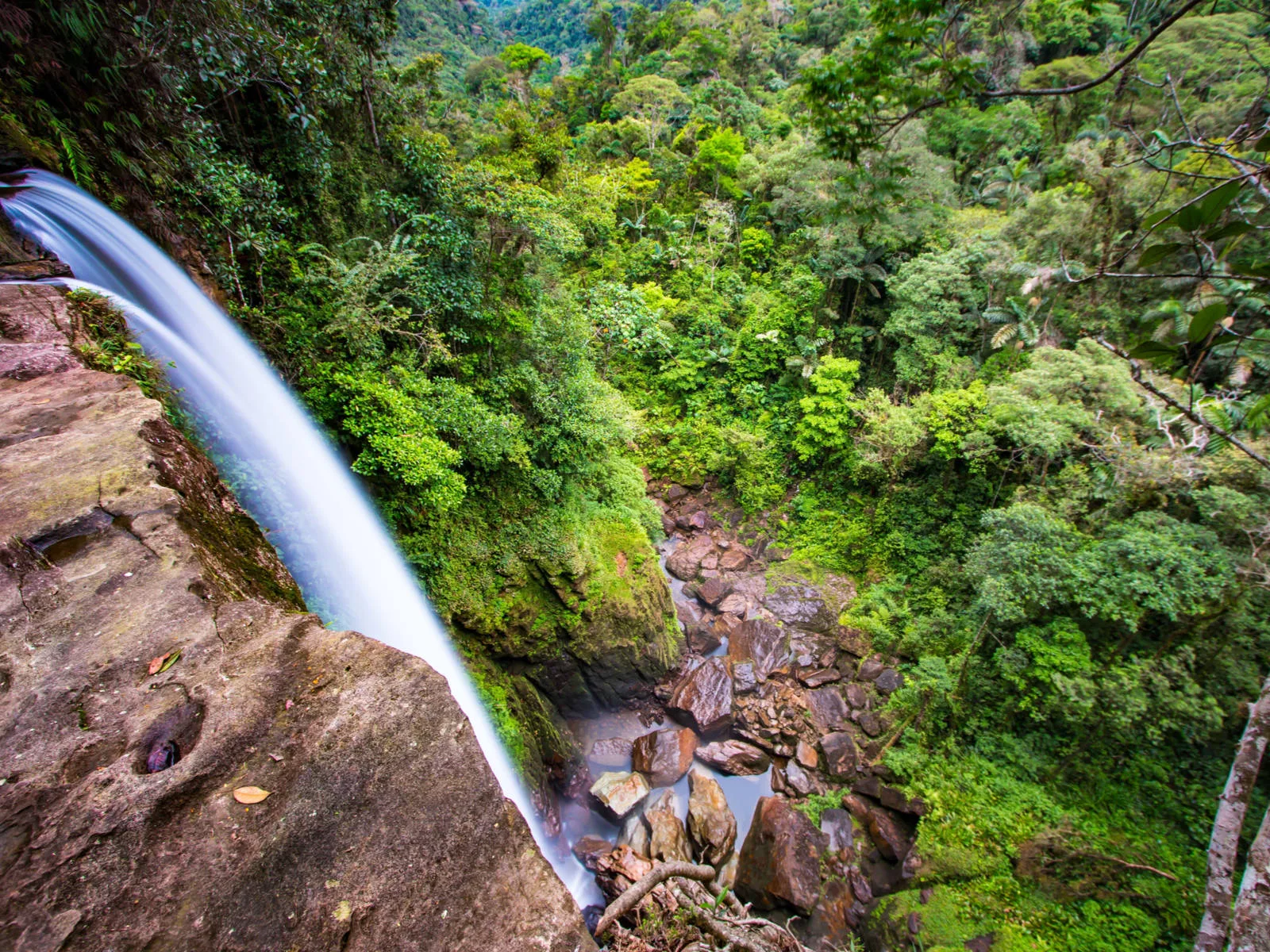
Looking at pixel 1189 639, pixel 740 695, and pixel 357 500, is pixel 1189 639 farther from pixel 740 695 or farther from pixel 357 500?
pixel 357 500

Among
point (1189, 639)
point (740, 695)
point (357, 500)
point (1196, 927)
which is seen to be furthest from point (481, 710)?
point (1189, 639)

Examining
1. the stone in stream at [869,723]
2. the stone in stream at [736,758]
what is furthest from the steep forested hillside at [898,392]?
the stone in stream at [736,758]

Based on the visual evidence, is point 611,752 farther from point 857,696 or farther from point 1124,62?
point 1124,62

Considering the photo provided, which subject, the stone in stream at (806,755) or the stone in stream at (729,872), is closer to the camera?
the stone in stream at (729,872)

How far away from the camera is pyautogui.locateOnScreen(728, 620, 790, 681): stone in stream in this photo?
33.2 ft

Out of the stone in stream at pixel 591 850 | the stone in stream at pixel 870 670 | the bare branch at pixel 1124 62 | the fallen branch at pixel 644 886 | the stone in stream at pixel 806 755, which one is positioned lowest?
the stone in stream at pixel 870 670

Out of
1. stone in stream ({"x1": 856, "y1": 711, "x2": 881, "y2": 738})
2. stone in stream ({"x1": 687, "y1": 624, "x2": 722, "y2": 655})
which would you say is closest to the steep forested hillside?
stone in stream ({"x1": 856, "y1": 711, "x2": 881, "y2": 738})

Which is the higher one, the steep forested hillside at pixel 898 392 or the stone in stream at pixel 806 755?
the steep forested hillside at pixel 898 392

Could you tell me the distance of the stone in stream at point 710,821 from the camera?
288 inches

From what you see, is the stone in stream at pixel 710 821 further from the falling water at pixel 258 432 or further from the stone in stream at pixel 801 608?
the stone in stream at pixel 801 608

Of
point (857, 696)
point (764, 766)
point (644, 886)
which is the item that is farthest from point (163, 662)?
point (857, 696)

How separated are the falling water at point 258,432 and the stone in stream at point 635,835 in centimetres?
88

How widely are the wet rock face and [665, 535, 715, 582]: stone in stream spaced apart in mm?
9697

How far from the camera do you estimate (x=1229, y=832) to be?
4.17 meters
